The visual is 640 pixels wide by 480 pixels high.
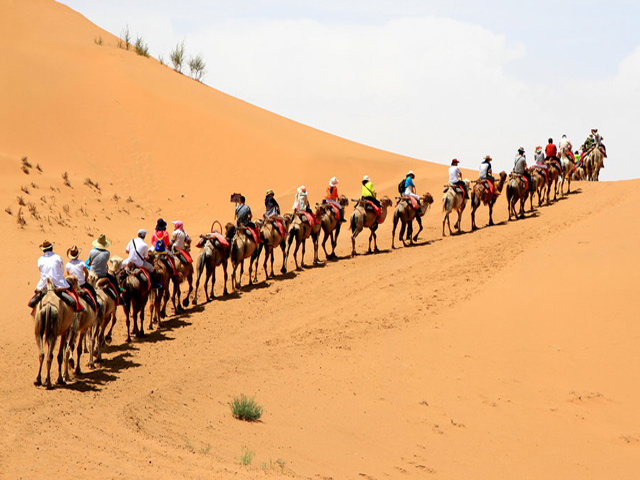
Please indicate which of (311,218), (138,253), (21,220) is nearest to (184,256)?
(138,253)

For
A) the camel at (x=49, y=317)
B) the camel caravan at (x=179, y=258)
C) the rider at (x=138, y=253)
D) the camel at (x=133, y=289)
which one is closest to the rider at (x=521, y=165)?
the camel caravan at (x=179, y=258)

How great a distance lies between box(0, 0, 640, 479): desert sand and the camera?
10.9 metres

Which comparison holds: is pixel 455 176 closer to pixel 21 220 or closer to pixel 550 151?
pixel 550 151

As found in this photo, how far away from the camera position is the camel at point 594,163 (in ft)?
121

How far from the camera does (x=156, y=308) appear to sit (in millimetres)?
18312

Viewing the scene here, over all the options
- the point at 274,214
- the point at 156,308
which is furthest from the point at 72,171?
the point at 156,308

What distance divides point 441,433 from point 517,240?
13.4 m

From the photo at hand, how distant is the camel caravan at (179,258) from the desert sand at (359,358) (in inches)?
24.5

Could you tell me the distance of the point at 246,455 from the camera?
991cm

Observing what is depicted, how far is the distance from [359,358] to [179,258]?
6.20 m

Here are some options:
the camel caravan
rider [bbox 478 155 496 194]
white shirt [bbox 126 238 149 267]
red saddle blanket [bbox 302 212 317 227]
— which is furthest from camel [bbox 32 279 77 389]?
rider [bbox 478 155 496 194]

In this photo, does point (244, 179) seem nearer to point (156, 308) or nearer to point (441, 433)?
point (156, 308)

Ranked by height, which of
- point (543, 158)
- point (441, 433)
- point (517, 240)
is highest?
point (543, 158)

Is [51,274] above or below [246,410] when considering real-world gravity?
above
